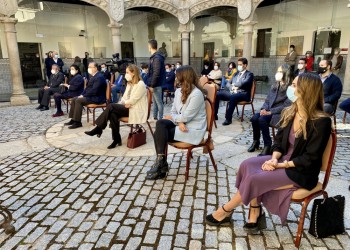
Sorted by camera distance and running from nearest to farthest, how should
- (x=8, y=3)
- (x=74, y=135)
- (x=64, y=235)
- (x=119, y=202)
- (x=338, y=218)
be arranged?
(x=338, y=218)
(x=64, y=235)
(x=119, y=202)
(x=74, y=135)
(x=8, y=3)

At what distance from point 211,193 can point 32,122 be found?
16.8 feet

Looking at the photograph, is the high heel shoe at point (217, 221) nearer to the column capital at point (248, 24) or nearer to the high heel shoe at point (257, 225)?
the high heel shoe at point (257, 225)

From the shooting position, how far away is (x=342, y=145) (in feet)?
14.2

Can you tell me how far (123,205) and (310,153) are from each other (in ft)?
5.86

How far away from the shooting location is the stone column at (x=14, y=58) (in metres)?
8.41

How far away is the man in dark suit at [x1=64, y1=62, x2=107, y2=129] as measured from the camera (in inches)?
215

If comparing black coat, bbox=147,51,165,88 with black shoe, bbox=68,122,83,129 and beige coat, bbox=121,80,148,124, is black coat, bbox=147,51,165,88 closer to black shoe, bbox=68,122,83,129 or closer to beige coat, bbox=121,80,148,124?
beige coat, bbox=121,80,148,124

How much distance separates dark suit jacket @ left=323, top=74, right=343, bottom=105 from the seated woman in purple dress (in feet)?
9.92

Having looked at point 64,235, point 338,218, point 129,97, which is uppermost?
point 129,97

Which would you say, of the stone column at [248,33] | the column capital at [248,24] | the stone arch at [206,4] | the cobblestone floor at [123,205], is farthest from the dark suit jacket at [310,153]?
the stone arch at [206,4]

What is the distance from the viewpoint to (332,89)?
4699 mm

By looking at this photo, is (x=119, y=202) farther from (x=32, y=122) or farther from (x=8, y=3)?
(x=8, y=3)

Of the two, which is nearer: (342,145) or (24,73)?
(342,145)

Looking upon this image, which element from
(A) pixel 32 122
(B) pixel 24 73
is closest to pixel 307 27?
(A) pixel 32 122
